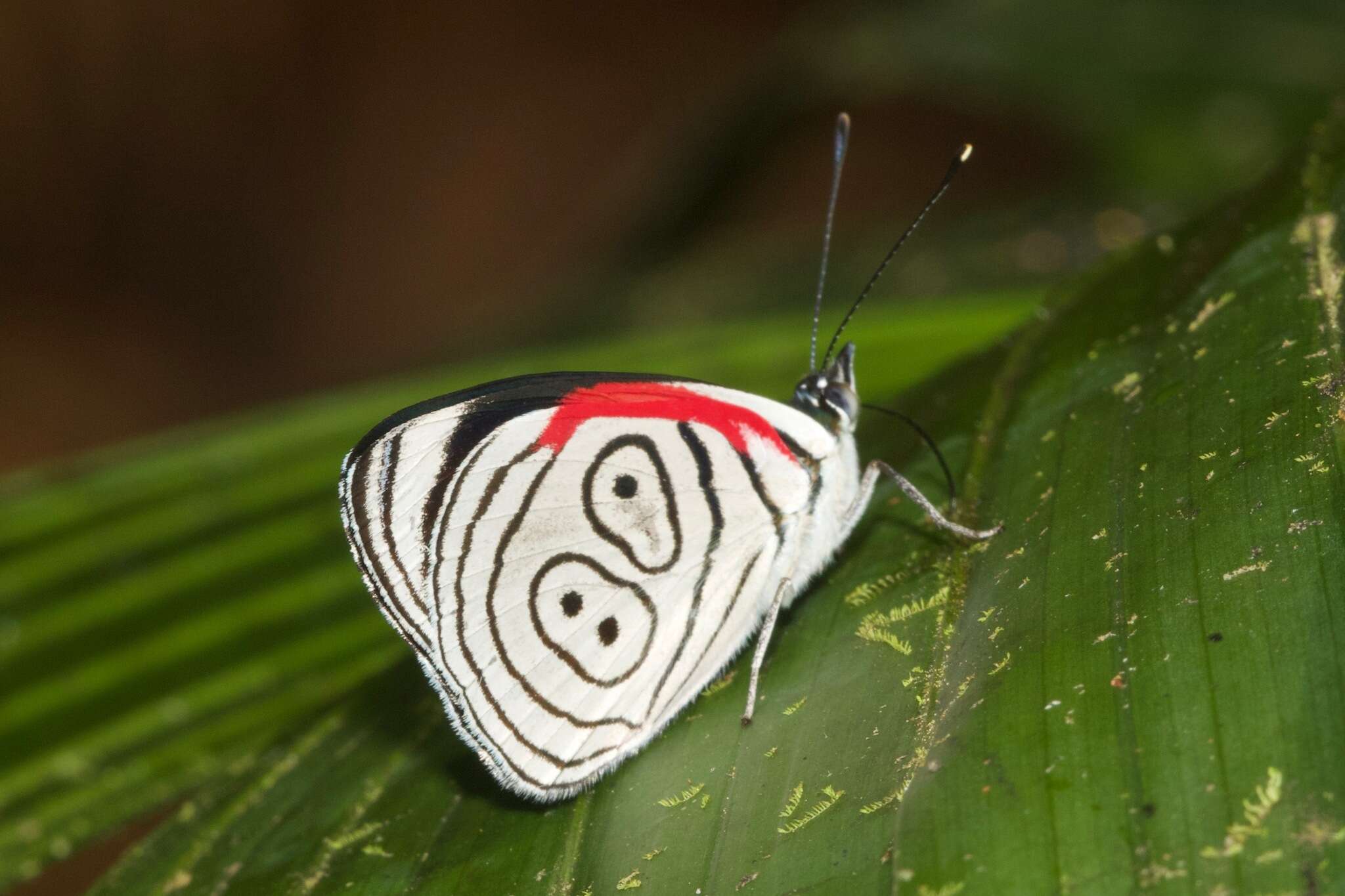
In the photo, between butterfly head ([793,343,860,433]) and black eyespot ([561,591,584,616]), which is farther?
butterfly head ([793,343,860,433])

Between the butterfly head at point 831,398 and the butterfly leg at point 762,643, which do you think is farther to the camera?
the butterfly head at point 831,398

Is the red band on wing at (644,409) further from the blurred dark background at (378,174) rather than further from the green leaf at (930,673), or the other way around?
the blurred dark background at (378,174)

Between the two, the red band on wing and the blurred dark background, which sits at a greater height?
the blurred dark background

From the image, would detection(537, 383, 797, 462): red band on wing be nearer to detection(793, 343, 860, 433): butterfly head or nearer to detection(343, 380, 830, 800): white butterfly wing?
detection(343, 380, 830, 800): white butterfly wing

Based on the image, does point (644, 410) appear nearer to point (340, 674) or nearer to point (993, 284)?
point (340, 674)

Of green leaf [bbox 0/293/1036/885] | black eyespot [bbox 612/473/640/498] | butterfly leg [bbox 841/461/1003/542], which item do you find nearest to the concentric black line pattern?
black eyespot [bbox 612/473/640/498]

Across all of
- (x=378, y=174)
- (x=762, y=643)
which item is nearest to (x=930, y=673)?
(x=762, y=643)

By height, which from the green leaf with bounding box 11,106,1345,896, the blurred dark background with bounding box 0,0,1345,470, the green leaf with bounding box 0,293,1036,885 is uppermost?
the blurred dark background with bounding box 0,0,1345,470

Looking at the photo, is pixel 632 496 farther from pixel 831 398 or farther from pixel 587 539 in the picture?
pixel 831 398

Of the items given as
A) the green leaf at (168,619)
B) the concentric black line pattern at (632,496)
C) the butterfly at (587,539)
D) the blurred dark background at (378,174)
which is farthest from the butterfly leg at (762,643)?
the blurred dark background at (378,174)
